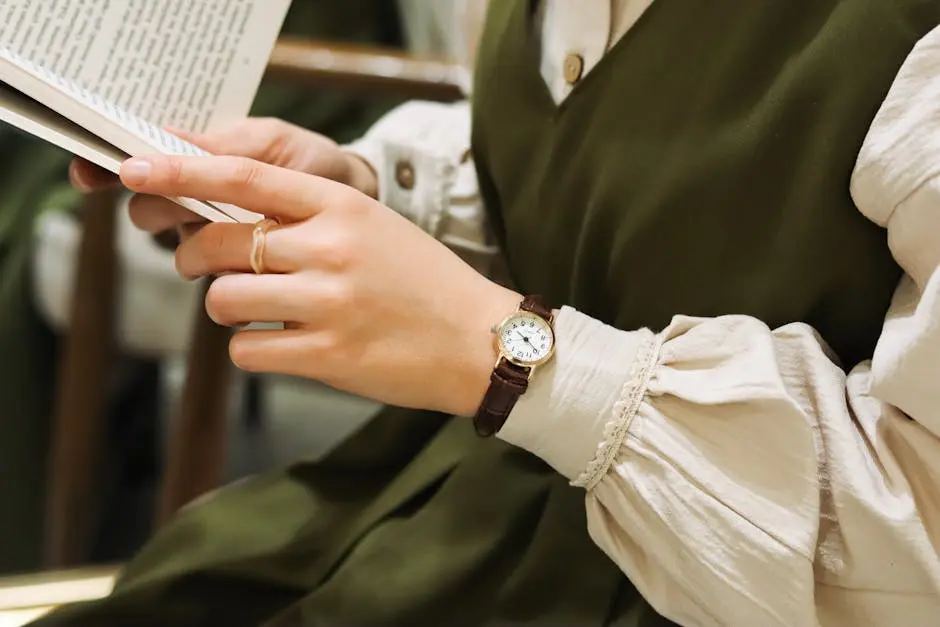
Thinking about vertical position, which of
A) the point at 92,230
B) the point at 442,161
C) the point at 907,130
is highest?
the point at 907,130

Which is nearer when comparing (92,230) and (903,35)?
(903,35)

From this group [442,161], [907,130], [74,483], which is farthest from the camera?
[74,483]

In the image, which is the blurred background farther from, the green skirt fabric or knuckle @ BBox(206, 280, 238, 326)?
knuckle @ BBox(206, 280, 238, 326)

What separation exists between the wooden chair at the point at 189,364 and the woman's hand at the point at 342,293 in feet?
1.56

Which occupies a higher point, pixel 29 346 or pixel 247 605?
pixel 247 605

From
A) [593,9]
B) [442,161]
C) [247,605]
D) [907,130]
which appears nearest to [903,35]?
[907,130]

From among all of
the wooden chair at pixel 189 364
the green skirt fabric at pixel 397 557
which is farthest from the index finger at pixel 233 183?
the wooden chair at pixel 189 364

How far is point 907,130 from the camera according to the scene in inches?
17.1

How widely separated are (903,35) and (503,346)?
0.26m

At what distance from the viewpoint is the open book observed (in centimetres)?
46

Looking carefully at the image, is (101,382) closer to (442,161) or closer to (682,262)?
(442,161)

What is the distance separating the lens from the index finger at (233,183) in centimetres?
46

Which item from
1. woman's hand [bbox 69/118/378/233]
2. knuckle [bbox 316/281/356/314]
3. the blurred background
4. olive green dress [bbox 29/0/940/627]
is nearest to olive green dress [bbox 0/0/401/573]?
the blurred background

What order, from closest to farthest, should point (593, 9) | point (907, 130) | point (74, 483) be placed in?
point (907, 130), point (593, 9), point (74, 483)
